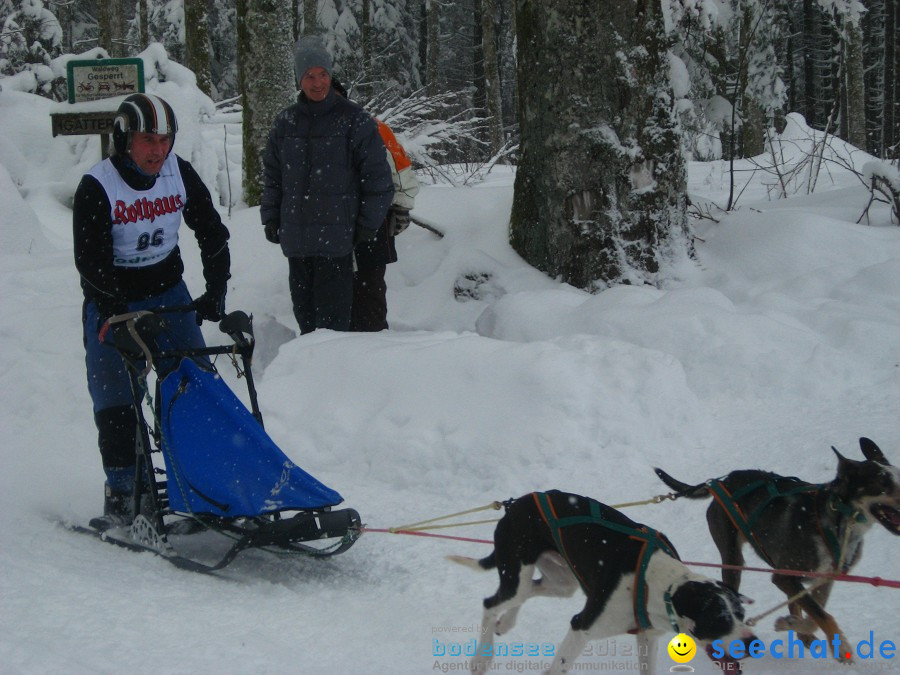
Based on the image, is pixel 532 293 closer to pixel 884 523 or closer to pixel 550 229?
pixel 550 229

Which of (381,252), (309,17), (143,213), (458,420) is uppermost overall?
(309,17)

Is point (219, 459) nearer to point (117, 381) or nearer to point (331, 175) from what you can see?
point (117, 381)

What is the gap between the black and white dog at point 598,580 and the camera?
2281mm

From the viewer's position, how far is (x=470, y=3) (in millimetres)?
33531

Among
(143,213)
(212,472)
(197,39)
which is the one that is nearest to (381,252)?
(143,213)

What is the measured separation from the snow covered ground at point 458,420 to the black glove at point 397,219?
825mm

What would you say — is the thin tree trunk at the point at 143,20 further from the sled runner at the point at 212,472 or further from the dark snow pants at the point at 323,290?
the sled runner at the point at 212,472

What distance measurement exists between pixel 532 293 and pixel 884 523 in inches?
152

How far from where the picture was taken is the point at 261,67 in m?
8.84

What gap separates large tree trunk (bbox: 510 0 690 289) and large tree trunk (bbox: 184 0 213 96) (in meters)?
9.57

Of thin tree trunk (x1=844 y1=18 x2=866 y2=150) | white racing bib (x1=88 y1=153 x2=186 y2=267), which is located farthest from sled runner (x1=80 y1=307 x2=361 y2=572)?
thin tree trunk (x1=844 y1=18 x2=866 y2=150)

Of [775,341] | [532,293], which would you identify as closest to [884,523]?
[775,341]

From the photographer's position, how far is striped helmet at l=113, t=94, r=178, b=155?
3.79 m

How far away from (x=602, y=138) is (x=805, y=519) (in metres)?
4.22
